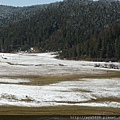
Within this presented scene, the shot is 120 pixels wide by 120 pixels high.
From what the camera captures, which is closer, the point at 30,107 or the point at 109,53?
the point at 30,107

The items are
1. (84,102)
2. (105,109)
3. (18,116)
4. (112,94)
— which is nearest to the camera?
(18,116)

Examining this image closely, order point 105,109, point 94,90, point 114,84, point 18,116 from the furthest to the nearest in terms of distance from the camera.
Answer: point 114,84, point 94,90, point 105,109, point 18,116

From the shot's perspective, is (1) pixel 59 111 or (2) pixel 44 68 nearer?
(1) pixel 59 111

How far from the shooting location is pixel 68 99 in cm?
4309

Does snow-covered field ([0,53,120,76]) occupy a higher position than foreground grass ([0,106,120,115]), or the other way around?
foreground grass ([0,106,120,115])

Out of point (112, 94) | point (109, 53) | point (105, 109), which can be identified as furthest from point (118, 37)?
point (105, 109)

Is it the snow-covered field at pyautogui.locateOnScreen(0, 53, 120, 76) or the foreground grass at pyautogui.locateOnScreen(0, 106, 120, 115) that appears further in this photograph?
the snow-covered field at pyautogui.locateOnScreen(0, 53, 120, 76)

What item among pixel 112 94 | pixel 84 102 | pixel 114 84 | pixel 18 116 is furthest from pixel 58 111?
pixel 114 84

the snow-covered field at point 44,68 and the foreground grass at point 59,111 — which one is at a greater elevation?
the foreground grass at point 59,111

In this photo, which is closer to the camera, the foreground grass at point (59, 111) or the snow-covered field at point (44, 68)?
the foreground grass at point (59, 111)

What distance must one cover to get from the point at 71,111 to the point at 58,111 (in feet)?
4.55

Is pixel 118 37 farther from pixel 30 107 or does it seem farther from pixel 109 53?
pixel 30 107

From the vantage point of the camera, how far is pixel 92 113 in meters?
35.4

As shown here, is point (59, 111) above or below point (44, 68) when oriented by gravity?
above
